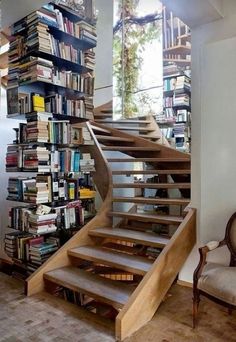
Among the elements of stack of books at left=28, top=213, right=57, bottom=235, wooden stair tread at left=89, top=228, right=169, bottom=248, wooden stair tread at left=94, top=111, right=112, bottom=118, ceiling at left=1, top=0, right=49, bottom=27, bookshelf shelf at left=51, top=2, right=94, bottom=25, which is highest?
bookshelf shelf at left=51, top=2, right=94, bottom=25

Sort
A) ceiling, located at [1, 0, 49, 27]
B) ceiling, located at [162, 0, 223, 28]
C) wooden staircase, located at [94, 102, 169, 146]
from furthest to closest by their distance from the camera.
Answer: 1. wooden staircase, located at [94, 102, 169, 146]
2. ceiling, located at [1, 0, 49, 27]
3. ceiling, located at [162, 0, 223, 28]

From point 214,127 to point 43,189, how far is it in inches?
69.3

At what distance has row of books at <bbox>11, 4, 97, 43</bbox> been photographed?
3.15 m

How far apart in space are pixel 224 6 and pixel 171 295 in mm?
2581

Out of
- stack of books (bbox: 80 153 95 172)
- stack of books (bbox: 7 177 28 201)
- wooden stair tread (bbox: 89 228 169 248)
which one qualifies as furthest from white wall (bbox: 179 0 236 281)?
stack of books (bbox: 7 177 28 201)

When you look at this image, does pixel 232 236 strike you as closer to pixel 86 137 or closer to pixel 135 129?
pixel 86 137

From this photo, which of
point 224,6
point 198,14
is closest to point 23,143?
point 198,14

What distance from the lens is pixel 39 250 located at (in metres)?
3.20

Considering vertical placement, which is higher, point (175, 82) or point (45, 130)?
point (175, 82)

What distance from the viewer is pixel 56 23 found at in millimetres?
3307

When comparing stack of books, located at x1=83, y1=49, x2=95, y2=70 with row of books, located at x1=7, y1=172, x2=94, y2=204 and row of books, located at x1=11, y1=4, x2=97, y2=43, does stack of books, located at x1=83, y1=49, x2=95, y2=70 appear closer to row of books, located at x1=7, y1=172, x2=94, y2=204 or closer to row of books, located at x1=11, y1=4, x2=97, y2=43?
row of books, located at x1=11, y1=4, x2=97, y2=43

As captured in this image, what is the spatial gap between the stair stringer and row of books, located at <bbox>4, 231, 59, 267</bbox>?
0.16 meters

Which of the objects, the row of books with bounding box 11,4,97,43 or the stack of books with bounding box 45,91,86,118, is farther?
the stack of books with bounding box 45,91,86,118

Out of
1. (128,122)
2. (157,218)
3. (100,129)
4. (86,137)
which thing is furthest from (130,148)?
(157,218)
